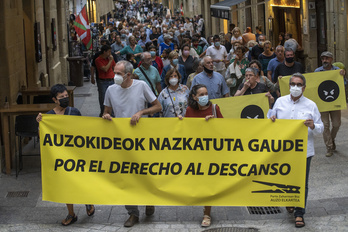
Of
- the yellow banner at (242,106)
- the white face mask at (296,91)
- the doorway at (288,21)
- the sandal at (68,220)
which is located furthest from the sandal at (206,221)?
the doorway at (288,21)

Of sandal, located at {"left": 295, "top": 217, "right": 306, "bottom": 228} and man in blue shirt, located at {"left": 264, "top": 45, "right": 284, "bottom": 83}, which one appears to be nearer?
sandal, located at {"left": 295, "top": 217, "right": 306, "bottom": 228}

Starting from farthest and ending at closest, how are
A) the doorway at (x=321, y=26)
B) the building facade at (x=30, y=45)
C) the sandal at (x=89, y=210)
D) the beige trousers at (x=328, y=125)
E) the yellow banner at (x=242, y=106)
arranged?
1. the doorway at (x=321, y=26)
2. the building facade at (x=30, y=45)
3. the beige trousers at (x=328, y=125)
4. the yellow banner at (x=242, y=106)
5. the sandal at (x=89, y=210)

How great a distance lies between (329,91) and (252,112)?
1988mm

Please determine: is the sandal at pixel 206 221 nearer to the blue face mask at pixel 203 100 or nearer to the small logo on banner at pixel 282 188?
the small logo on banner at pixel 282 188

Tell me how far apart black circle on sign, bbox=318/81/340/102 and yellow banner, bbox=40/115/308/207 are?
3.31 meters

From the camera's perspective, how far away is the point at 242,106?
9.05 meters

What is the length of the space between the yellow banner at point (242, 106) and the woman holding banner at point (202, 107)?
3.90ft

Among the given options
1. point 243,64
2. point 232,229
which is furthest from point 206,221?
point 243,64

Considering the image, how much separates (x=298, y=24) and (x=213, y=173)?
16939mm

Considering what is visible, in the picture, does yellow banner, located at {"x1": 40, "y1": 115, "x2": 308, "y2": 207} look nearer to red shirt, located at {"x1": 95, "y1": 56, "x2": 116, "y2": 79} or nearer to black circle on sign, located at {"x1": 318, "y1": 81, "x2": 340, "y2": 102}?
black circle on sign, located at {"x1": 318, "y1": 81, "x2": 340, "y2": 102}

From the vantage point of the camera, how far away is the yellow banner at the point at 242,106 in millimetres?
8992

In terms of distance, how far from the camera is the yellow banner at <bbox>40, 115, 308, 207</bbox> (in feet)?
24.3

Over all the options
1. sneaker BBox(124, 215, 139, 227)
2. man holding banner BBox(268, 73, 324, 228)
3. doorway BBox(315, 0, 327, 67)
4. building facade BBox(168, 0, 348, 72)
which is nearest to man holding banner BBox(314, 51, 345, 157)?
man holding banner BBox(268, 73, 324, 228)

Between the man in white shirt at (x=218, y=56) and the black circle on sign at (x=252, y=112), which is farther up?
the man in white shirt at (x=218, y=56)
